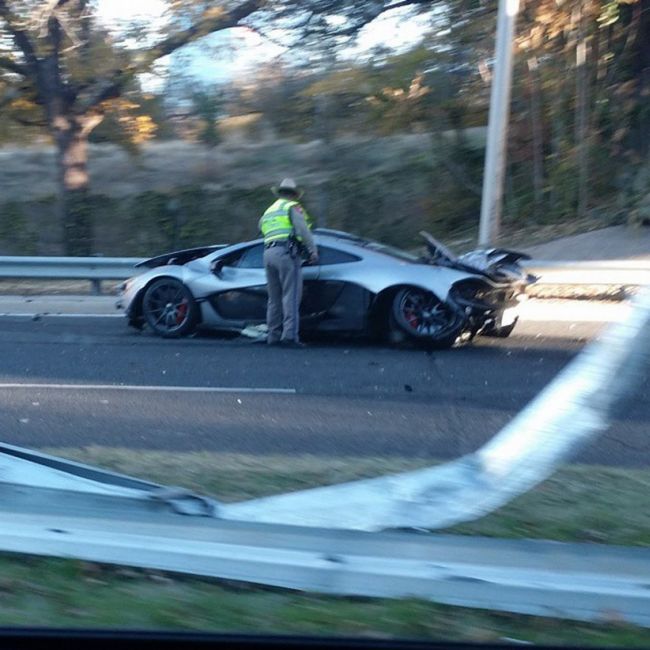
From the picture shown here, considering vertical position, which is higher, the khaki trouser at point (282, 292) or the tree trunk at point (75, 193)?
the tree trunk at point (75, 193)

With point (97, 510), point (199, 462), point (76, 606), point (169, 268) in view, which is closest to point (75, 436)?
point (199, 462)

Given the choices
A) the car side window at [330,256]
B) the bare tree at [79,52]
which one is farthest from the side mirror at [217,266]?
the bare tree at [79,52]

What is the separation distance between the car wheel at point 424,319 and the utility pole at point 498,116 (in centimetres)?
598

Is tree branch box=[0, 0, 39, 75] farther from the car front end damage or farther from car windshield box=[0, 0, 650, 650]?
the car front end damage

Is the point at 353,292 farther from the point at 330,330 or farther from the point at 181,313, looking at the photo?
the point at 181,313

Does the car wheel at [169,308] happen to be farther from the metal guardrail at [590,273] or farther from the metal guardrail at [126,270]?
the metal guardrail at [590,273]

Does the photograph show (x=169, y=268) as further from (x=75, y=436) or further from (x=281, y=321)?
(x=75, y=436)

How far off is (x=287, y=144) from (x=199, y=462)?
2326 cm

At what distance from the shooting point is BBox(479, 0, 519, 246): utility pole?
51.9 ft

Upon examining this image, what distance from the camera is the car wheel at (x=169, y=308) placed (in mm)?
12000

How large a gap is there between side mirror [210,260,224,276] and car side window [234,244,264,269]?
0.56ft

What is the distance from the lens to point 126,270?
15.7 meters

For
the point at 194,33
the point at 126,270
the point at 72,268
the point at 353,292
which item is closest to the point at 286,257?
the point at 353,292

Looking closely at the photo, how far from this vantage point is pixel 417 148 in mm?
23891
